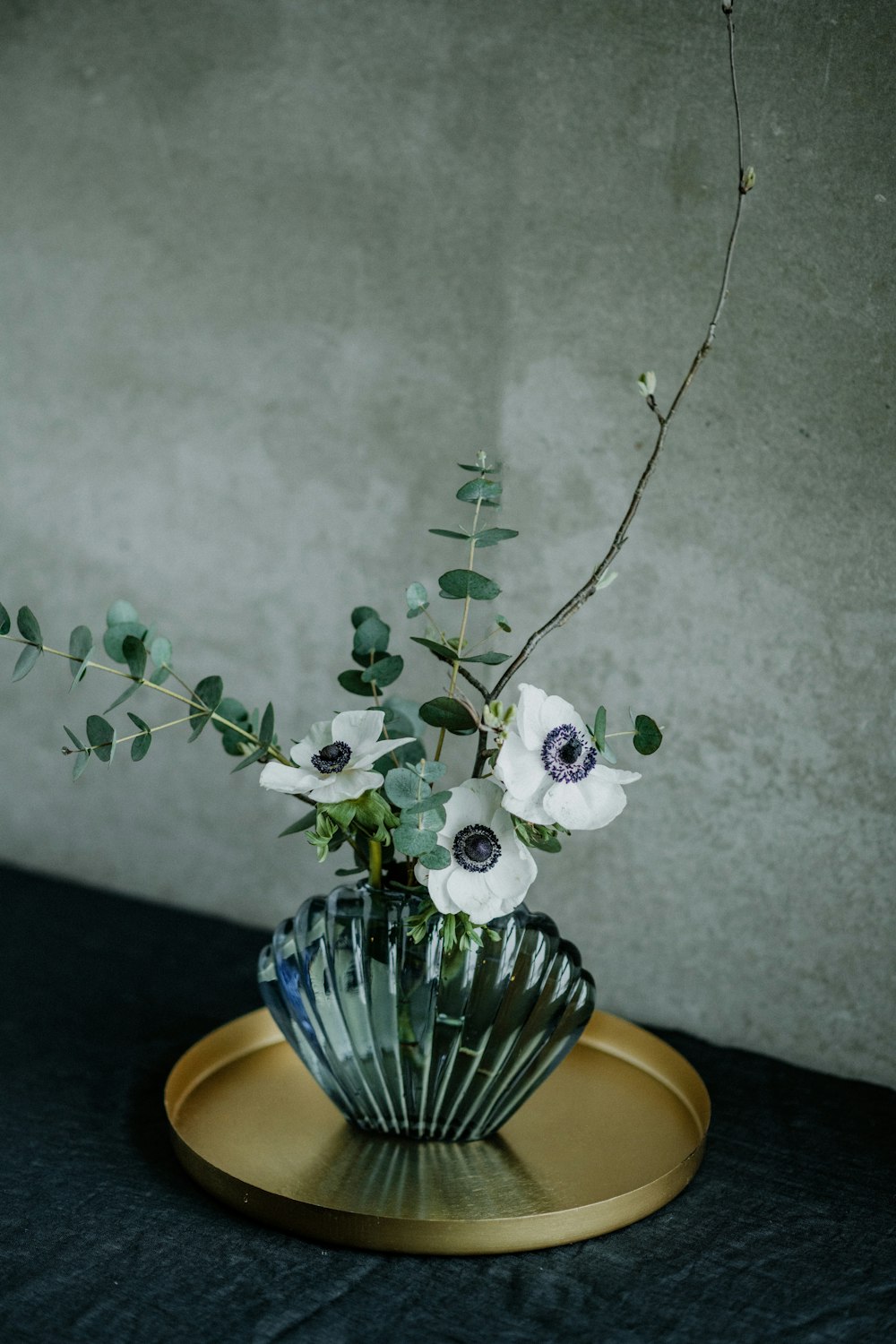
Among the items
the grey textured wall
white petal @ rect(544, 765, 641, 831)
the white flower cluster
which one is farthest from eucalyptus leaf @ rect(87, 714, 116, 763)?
the grey textured wall

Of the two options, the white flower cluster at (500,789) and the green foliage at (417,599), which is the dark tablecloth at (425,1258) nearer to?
the white flower cluster at (500,789)

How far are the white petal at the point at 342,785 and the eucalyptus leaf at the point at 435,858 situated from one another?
0.06 m

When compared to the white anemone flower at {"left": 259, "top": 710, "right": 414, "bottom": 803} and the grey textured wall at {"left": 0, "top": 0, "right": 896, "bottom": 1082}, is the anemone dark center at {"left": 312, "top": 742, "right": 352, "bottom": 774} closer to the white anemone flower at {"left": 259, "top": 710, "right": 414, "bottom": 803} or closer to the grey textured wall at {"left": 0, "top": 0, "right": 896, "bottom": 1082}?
the white anemone flower at {"left": 259, "top": 710, "right": 414, "bottom": 803}

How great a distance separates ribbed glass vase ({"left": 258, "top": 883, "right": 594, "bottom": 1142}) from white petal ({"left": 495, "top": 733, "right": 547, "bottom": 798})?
14cm

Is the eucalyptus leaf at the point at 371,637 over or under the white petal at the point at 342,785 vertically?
Result: over

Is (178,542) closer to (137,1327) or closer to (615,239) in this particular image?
(615,239)

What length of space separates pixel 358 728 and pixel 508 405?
0.58m

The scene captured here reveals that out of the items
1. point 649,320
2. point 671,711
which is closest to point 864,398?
point 649,320

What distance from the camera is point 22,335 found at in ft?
5.64

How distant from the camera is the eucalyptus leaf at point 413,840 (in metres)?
0.86

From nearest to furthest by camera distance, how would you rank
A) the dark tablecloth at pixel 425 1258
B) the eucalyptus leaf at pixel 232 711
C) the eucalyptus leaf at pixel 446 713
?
the dark tablecloth at pixel 425 1258
the eucalyptus leaf at pixel 446 713
the eucalyptus leaf at pixel 232 711

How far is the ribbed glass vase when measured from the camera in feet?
3.04

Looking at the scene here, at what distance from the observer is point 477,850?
34.1 inches

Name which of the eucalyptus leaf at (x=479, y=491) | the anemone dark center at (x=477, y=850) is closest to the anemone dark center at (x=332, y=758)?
the anemone dark center at (x=477, y=850)
